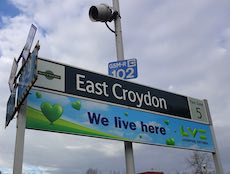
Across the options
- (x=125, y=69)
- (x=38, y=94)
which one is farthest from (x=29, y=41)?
(x=125, y=69)

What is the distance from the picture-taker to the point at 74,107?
6.62 meters

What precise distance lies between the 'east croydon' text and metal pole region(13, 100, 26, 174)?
148cm

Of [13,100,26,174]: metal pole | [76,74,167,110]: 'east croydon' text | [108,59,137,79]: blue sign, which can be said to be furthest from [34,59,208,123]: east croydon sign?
[13,100,26,174]: metal pole

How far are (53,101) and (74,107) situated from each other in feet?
1.60

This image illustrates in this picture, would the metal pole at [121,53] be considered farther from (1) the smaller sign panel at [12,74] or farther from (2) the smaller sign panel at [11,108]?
(1) the smaller sign panel at [12,74]

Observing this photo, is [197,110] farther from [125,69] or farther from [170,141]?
[125,69]

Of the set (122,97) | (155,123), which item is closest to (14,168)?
(122,97)

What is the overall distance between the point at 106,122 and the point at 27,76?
2128 mm

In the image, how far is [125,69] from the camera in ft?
27.1

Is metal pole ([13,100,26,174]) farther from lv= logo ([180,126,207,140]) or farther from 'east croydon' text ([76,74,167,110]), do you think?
lv= logo ([180,126,207,140])

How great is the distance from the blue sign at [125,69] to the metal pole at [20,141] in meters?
3.02

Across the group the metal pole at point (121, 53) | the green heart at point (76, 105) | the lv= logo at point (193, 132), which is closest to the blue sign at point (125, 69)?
the metal pole at point (121, 53)

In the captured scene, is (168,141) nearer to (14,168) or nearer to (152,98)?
(152,98)

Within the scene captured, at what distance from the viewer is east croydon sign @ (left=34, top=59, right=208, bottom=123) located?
664cm
